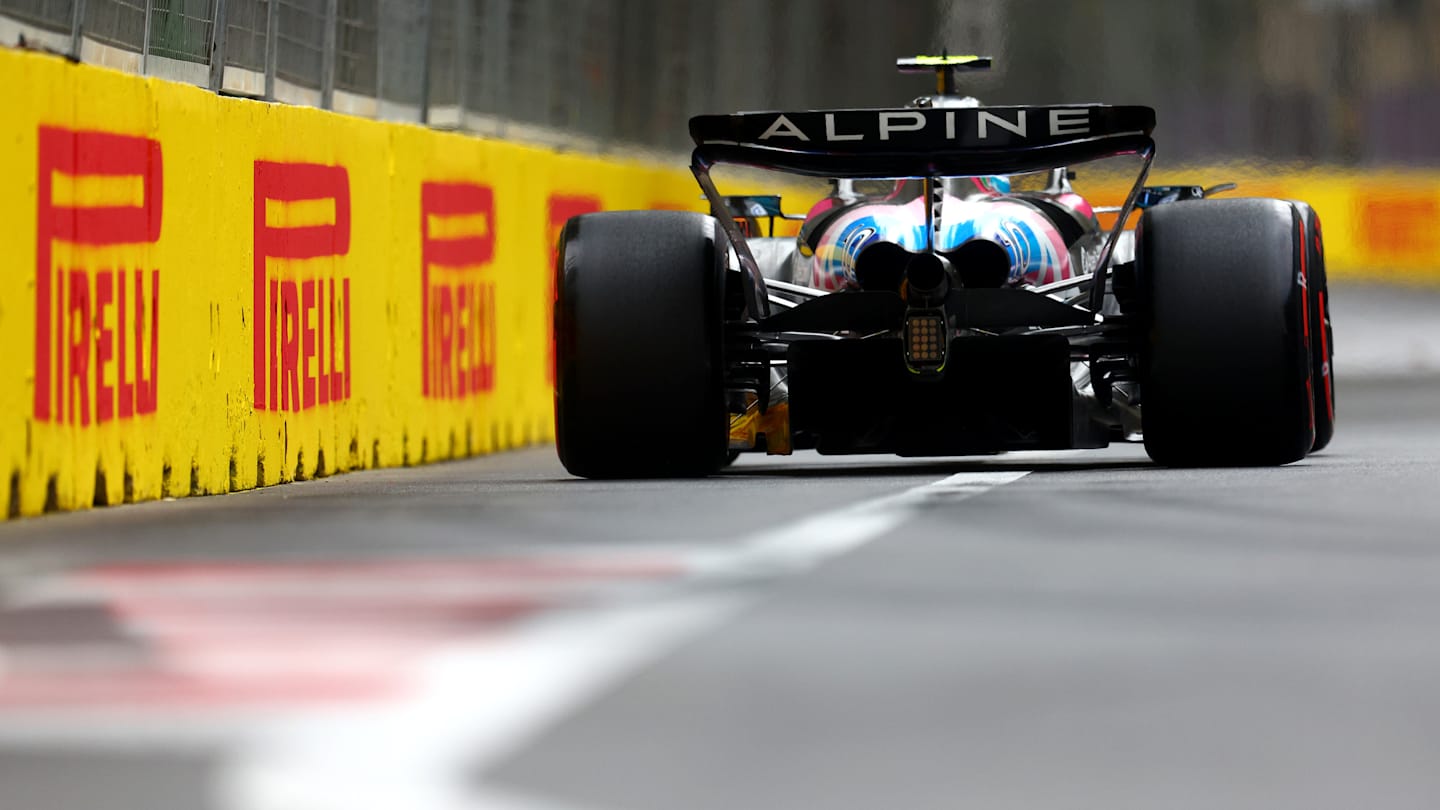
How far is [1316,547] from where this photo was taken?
7945mm

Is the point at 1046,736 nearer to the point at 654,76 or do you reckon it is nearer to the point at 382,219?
the point at 382,219

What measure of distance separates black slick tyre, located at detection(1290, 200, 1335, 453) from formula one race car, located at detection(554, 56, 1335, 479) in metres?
0.01

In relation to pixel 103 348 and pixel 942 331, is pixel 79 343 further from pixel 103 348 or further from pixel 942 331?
pixel 942 331

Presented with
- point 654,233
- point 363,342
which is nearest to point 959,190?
point 654,233

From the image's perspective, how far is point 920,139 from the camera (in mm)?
11555

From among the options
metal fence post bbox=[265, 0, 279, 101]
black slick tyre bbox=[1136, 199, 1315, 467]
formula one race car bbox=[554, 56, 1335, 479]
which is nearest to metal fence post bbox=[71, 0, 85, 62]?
formula one race car bbox=[554, 56, 1335, 479]

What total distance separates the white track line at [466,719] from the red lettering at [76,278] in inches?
135

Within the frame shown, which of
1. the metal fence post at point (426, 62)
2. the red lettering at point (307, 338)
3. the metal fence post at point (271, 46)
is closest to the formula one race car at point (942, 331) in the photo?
the red lettering at point (307, 338)

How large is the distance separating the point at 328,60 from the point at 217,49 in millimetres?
2078

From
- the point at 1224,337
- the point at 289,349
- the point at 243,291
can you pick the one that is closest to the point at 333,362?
the point at 289,349

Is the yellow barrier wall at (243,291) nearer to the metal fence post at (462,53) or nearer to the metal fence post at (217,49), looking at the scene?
the metal fence post at (217,49)

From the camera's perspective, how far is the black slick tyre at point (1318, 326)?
11.5m

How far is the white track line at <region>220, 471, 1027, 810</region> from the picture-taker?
170 inches

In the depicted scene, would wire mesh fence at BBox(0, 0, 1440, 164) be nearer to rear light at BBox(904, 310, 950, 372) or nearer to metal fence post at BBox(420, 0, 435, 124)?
metal fence post at BBox(420, 0, 435, 124)
